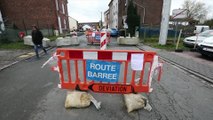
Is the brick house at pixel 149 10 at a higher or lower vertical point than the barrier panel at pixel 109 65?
higher

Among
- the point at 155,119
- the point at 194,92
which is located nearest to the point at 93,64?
the point at 155,119

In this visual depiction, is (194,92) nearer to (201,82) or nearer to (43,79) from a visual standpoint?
(201,82)

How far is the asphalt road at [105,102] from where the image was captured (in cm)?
284

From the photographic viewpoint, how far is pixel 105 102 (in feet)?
11.0

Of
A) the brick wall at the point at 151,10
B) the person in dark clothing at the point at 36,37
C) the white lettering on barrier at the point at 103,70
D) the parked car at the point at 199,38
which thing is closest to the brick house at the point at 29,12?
the person in dark clothing at the point at 36,37

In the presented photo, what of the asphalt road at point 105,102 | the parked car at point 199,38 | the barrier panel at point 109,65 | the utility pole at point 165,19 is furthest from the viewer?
the utility pole at point 165,19

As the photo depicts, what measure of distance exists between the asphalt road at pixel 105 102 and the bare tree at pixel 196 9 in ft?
155

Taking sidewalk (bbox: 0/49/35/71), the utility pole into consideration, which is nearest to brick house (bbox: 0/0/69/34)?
sidewalk (bbox: 0/49/35/71)

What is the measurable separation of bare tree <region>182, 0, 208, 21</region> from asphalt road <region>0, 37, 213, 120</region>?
47332 mm

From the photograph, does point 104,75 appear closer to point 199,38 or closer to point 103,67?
point 103,67

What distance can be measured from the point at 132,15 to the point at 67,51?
1893 centimetres

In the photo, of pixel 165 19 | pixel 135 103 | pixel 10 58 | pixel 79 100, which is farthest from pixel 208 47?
pixel 10 58

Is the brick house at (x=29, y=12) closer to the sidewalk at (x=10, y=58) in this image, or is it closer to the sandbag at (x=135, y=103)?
the sidewalk at (x=10, y=58)

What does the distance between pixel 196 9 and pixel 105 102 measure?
51.7 metres
